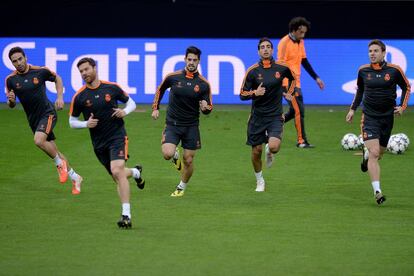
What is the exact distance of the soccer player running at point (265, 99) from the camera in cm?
1548

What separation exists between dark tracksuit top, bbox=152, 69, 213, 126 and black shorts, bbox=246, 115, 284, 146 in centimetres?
97

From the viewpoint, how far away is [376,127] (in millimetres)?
14719

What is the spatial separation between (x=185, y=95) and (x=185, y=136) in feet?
2.00

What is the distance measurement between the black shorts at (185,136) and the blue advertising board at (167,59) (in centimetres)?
1161

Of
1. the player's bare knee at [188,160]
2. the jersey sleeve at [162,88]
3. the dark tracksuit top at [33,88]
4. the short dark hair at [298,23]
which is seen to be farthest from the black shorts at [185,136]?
the short dark hair at [298,23]

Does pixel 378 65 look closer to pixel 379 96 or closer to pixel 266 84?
pixel 379 96

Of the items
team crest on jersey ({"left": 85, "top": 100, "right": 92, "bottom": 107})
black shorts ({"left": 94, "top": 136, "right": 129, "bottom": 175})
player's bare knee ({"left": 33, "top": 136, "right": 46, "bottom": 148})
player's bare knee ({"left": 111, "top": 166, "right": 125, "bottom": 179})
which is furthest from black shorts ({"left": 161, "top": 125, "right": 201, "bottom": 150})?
player's bare knee ({"left": 111, "top": 166, "right": 125, "bottom": 179})

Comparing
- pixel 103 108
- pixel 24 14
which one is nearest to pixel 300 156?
pixel 103 108

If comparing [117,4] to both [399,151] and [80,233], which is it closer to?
[399,151]

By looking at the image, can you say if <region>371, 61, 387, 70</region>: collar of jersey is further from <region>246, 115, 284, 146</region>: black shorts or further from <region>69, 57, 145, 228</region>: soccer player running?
<region>69, 57, 145, 228</region>: soccer player running

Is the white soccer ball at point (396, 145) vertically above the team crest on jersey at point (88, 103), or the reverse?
the team crest on jersey at point (88, 103)

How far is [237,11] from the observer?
28000 mm

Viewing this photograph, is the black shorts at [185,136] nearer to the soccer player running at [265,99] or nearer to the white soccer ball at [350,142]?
the soccer player running at [265,99]

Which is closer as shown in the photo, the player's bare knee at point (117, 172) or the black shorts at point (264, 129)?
the player's bare knee at point (117, 172)
